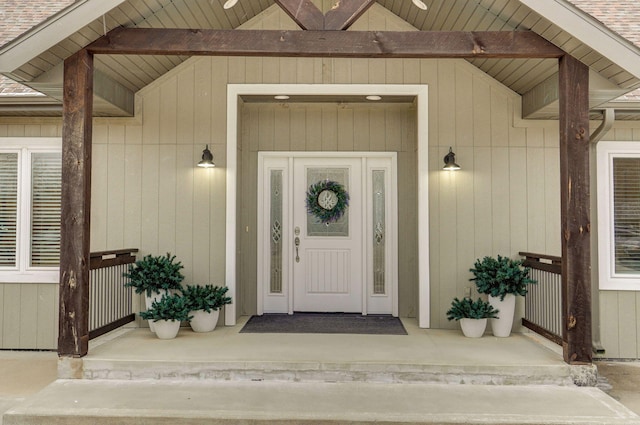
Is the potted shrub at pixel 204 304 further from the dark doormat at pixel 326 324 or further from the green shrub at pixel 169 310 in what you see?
the dark doormat at pixel 326 324

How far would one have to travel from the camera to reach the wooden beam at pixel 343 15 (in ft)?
13.0

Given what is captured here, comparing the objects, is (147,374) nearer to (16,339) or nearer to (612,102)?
(16,339)

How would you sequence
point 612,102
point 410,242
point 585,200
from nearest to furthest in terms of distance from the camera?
point 585,200
point 612,102
point 410,242

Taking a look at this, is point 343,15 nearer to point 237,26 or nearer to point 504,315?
point 237,26

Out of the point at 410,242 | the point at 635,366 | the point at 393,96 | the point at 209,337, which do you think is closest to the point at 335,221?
the point at 410,242

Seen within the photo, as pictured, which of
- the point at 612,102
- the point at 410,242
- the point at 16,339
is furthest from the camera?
the point at 410,242

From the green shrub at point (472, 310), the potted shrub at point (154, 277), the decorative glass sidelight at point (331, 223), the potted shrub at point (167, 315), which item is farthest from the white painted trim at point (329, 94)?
the decorative glass sidelight at point (331, 223)

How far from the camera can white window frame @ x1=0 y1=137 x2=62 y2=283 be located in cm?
556

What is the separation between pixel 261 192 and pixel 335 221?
3.17 feet

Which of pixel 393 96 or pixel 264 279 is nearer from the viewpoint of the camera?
pixel 393 96

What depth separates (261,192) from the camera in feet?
20.2

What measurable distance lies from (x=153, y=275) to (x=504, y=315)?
139 inches

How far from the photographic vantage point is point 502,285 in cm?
502

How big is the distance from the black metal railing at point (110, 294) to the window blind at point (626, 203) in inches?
205
